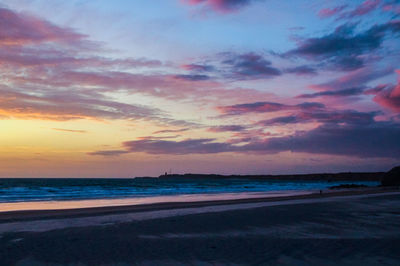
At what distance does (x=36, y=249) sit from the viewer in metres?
9.85

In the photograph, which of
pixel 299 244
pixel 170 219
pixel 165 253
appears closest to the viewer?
pixel 165 253

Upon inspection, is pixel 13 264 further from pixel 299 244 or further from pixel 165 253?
pixel 299 244

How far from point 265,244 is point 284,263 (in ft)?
6.93

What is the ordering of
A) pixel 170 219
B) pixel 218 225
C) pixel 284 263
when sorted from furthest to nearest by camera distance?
1. pixel 170 219
2. pixel 218 225
3. pixel 284 263

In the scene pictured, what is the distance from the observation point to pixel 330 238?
11125 mm

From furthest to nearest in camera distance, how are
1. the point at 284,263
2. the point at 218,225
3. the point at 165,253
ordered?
the point at 218,225 < the point at 165,253 < the point at 284,263

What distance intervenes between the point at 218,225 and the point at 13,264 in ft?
25.6

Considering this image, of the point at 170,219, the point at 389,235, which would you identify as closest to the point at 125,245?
the point at 170,219

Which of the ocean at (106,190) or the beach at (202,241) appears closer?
the beach at (202,241)

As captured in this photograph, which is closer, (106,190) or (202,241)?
(202,241)

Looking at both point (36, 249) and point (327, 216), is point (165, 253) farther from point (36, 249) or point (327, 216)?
point (327, 216)

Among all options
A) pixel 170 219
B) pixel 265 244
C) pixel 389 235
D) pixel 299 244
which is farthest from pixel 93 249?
pixel 389 235

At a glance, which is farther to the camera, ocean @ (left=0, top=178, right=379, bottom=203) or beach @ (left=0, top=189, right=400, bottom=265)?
ocean @ (left=0, top=178, right=379, bottom=203)

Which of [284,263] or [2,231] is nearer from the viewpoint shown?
[284,263]
